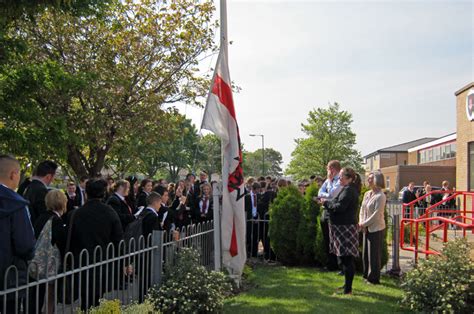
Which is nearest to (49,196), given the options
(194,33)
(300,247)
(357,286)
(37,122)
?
(357,286)

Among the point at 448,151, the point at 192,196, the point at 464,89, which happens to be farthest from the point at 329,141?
the point at 192,196

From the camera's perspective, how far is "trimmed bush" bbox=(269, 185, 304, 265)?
33.0ft

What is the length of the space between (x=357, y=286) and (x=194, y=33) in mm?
13336

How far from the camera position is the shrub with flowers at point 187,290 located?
544 cm

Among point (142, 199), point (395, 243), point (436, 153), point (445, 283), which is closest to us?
point (445, 283)

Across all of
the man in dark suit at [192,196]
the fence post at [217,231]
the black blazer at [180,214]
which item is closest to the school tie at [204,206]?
the man in dark suit at [192,196]

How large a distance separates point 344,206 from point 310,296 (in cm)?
145

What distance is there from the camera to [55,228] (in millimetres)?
5348

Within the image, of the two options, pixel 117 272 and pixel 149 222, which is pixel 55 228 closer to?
pixel 117 272

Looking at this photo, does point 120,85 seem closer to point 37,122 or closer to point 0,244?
point 37,122

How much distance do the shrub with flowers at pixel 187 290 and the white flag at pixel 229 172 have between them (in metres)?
1.55

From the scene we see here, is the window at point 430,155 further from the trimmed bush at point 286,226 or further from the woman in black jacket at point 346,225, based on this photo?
the woman in black jacket at point 346,225

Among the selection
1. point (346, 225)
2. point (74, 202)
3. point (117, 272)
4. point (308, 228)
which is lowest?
point (308, 228)

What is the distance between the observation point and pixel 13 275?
391 centimetres
